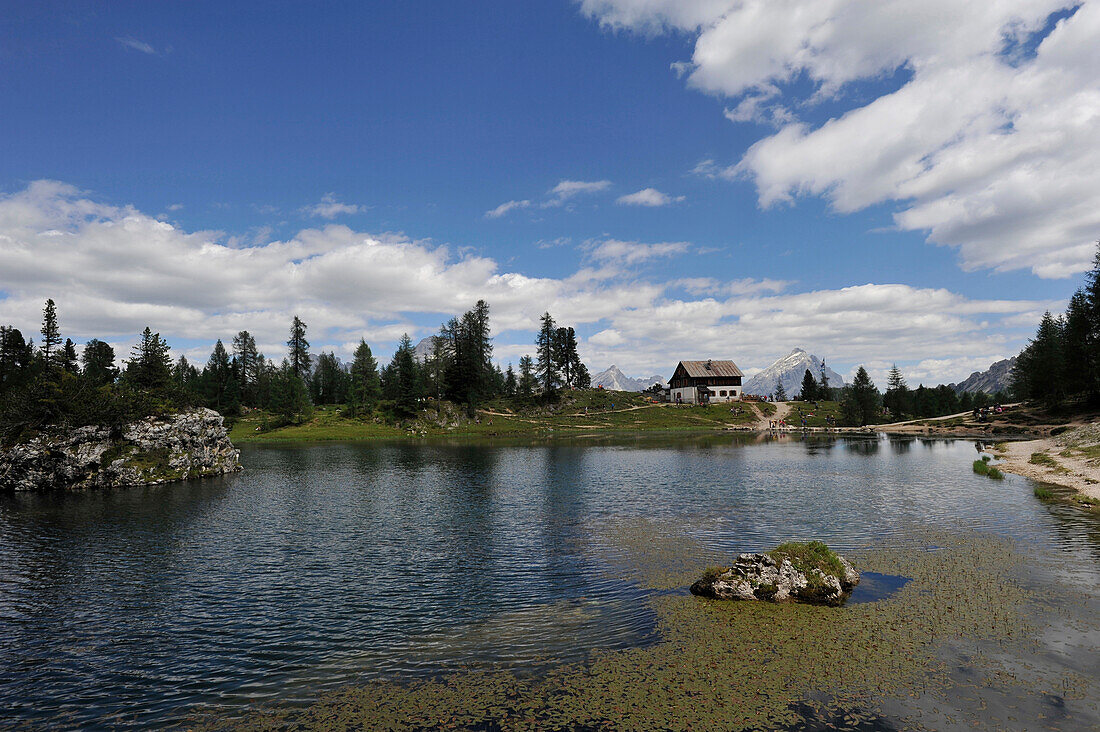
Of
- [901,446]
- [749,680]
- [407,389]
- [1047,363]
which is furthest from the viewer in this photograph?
[407,389]

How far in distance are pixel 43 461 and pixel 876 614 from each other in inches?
3119

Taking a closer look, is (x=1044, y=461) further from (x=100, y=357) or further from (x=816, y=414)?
(x=100, y=357)

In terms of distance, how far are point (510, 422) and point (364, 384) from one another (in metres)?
48.5

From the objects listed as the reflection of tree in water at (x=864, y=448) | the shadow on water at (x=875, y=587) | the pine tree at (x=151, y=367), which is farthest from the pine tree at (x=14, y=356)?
the reflection of tree in water at (x=864, y=448)

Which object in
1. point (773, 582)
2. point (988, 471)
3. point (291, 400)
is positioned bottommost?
point (988, 471)

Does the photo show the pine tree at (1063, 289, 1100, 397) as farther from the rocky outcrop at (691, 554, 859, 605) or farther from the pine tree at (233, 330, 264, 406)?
the pine tree at (233, 330, 264, 406)

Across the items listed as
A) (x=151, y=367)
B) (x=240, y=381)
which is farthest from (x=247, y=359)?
(x=151, y=367)

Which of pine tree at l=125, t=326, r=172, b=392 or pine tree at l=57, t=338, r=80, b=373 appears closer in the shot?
pine tree at l=125, t=326, r=172, b=392

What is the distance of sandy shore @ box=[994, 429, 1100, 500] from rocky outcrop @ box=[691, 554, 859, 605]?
118 feet

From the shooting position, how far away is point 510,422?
524ft

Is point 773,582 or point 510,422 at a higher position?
point 510,422

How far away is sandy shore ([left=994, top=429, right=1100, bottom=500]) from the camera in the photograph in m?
48.9

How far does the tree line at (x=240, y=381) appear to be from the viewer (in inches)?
2462

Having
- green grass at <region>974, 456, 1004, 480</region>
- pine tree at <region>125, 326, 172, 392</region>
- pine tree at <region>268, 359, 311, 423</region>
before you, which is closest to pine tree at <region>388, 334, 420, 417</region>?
pine tree at <region>268, 359, 311, 423</region>
